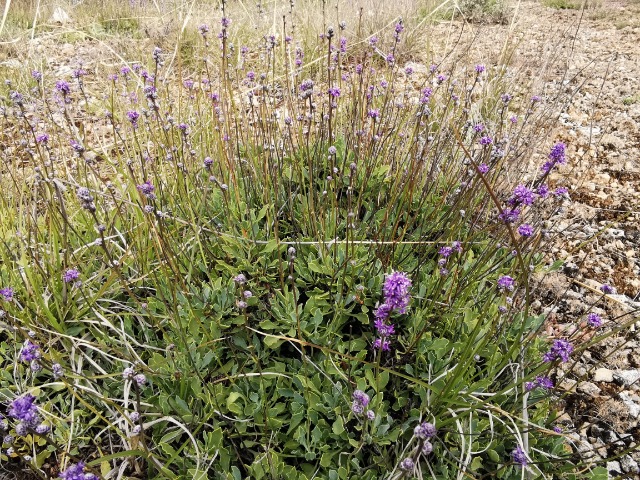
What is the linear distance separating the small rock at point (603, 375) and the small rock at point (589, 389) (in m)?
0.05

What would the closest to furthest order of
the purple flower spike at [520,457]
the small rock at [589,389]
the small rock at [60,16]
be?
the purple flower spike at [520,457] → the small rock at [589,389] → the small rock at [60,16]

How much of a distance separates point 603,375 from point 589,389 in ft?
0.45

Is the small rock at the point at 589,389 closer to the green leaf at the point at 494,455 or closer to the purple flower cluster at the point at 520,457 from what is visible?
the green leaf at the point at 494,455

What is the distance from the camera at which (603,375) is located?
233 cm

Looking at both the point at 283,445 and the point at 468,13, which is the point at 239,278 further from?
the point at 468,13

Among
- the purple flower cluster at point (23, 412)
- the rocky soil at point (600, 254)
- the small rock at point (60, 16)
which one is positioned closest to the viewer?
the purple flower cluster at point (23, 412)

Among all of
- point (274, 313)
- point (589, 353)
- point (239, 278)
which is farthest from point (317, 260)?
point (589, 353)

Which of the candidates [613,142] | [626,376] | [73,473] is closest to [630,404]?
[626,376]

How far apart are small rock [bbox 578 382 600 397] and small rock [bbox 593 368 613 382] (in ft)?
0.17

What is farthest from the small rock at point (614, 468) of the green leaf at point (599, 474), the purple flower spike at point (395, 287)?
the purple flower spike at point (395, 287)

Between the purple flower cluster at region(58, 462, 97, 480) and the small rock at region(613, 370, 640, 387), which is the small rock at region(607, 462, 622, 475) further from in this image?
the purple flower cluster at region(58, 462, 97, 480)

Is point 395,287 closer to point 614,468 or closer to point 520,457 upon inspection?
point 520,457

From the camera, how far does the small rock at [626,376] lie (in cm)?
228

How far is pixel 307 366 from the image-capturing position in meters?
1.92
